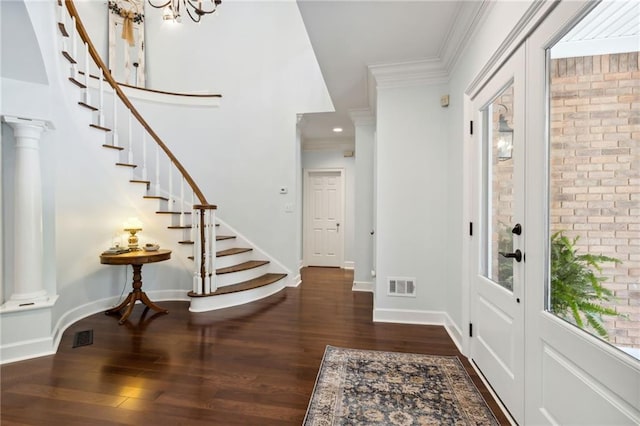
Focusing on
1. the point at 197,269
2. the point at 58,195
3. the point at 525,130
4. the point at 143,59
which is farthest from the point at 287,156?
the point at 525,130

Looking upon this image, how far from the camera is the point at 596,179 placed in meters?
1.07

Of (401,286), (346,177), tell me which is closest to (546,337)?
(401,286)

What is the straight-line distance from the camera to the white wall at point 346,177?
19.9 feet

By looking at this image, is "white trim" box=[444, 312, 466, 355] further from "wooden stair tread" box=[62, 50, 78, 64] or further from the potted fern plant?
"wooden stair tread" box=[62, 50, 78, 64]

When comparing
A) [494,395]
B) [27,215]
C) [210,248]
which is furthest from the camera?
[210,248]

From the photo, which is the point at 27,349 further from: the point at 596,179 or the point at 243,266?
the point at 596,179

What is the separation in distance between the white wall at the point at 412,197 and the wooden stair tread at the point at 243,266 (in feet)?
6.30

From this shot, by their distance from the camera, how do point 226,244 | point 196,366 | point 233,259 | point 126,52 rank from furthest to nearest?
point 126,52 < point 226,244 < point 233,259 < point 196,366

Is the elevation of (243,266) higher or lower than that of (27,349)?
higher

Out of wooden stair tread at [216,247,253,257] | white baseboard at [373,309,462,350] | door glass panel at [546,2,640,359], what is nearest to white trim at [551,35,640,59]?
door glass panel at [546,2,640,359]

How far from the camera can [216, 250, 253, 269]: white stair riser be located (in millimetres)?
3849

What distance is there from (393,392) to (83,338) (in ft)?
8.75

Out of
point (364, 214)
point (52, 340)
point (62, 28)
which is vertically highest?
point (62, 28)

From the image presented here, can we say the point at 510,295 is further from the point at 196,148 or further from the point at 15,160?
the point at 196,148
